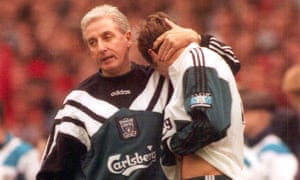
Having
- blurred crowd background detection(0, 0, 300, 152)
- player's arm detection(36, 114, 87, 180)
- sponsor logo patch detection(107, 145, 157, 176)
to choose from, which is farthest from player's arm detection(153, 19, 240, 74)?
blurred crowd background detection(0, 0, 300, 152)

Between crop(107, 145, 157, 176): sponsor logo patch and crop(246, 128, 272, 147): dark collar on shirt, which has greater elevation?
crop(246, 128, 272, 147): dark collar on shirt

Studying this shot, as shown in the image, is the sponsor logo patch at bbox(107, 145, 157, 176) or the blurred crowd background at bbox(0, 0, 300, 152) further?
the blurred crowd background at bbox(0, 0, 300, 152)

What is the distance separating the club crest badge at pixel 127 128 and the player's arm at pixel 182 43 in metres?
0.37

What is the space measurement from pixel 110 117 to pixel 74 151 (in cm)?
26

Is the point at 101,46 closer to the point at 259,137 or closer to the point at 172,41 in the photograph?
the point at 172,41

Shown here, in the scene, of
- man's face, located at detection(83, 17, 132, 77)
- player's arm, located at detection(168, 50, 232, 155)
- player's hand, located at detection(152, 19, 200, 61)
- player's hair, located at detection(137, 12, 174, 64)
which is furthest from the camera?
man's face, located at detection(83, 17, 132, 77)

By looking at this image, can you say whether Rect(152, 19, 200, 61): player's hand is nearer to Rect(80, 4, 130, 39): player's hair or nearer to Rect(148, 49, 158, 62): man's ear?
Rect(148, 49, 158, 62): man's ear

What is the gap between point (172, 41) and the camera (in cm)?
807

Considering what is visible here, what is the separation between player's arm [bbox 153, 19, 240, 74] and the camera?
8.09 m

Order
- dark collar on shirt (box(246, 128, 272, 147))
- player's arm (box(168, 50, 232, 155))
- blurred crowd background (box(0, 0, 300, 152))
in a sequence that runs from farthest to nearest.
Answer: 1. blurred crowd background (box(0, 0, 300, 152))
2. dark collar on shirt (box(246, 128, 272, 147))
3. player's arm (box(168, 50, 232, 155))

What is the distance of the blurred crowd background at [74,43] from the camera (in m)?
14.6

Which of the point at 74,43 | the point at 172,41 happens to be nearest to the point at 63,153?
the point at 172,41

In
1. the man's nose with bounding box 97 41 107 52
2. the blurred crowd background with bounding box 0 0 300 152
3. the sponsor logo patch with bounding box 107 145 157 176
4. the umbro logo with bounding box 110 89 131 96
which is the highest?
the blurred crowd background with bounding box 0 0 300 152

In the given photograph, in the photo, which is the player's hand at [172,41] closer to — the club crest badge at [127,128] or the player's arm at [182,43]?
the player's arm at [182,43]
